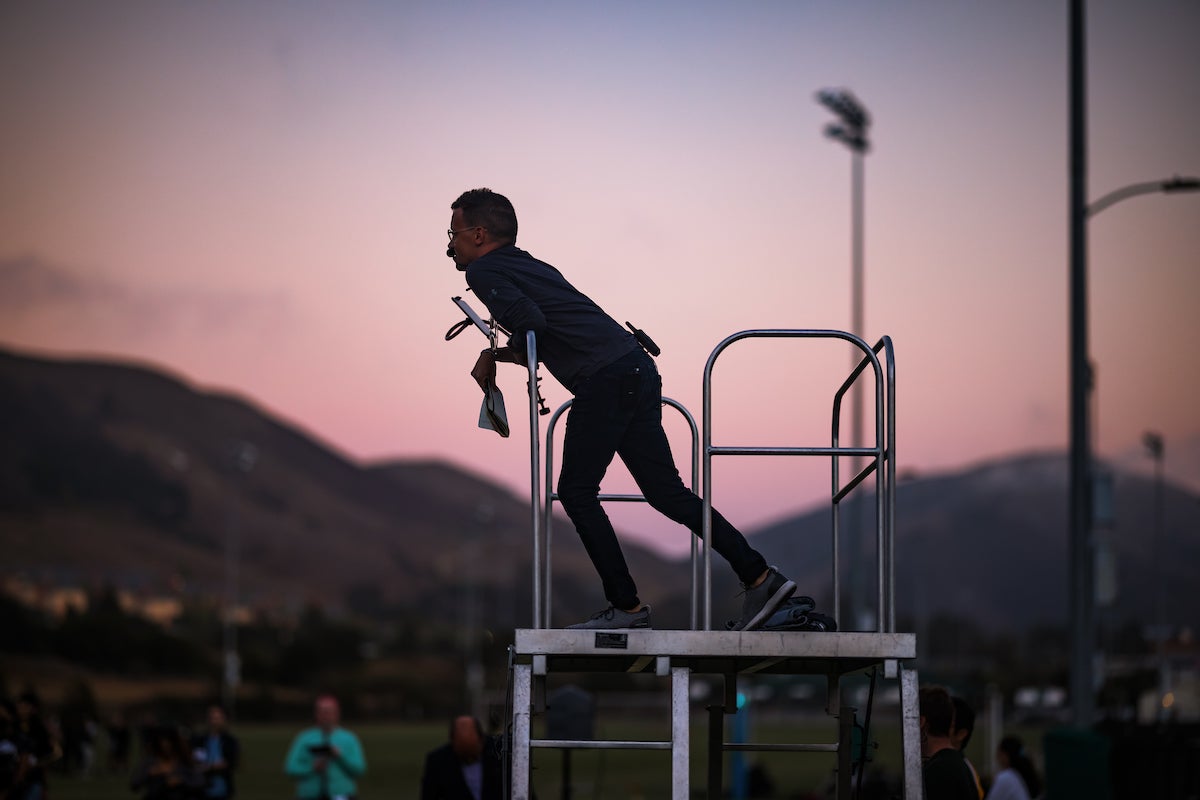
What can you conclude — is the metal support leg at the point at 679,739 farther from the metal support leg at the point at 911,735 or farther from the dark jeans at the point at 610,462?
the metal support leg at the point at 911,735

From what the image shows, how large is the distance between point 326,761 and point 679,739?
9931mm

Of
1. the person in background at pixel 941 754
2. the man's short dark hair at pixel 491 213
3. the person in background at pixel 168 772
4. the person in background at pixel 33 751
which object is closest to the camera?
the man's short dark hair at pixel 491 213

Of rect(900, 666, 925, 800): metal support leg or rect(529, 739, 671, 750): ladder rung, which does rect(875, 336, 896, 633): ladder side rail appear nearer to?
rect(900, 666, 925, 800): metal support leg

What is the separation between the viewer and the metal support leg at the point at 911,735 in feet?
18.8

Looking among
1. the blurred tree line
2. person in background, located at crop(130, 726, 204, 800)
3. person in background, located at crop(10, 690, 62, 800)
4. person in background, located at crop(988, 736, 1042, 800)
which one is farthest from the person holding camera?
the blurred tree line

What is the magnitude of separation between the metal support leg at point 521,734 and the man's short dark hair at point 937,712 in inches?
91.6

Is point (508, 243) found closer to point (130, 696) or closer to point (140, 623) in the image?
point (130, 696)

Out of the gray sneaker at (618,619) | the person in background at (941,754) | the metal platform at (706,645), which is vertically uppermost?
the gray sneaker at (618,619)

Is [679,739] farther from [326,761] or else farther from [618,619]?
[326,761]

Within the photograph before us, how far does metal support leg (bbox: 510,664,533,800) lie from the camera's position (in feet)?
18.6

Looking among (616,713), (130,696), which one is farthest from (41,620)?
(616,713)

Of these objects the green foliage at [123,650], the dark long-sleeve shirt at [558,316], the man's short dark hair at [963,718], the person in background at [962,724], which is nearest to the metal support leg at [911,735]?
the dark long-sleeve shirt at [558,316]

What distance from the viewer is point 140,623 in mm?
136750

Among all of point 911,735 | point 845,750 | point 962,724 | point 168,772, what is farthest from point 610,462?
point 168,772
